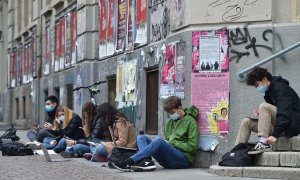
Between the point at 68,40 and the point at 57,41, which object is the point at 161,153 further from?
the point at 57,41

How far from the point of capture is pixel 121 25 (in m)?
15.1

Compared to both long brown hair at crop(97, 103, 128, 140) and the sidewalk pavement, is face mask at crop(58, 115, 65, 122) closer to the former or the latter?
the sidewalk pavement

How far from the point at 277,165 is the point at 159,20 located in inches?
176

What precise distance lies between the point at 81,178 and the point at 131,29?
565cm

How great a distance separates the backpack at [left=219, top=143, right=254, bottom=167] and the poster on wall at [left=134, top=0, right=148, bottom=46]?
180 inches

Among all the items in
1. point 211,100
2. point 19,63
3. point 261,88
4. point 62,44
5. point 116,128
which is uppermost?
point 62,44

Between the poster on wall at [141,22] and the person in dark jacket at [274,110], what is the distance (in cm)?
438

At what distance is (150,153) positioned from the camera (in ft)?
32.0

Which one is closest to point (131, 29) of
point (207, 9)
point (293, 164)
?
point (207, 9)

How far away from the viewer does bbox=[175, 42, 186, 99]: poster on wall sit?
10.8m

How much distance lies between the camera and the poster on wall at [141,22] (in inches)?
527

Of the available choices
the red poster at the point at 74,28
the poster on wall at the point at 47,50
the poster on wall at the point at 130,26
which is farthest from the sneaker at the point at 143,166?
the poster on wall at the point at 47,50

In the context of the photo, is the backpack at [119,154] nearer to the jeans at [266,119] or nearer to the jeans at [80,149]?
the jeans at [266,119]

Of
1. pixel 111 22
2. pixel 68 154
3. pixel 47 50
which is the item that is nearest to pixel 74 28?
pixel 111 22
